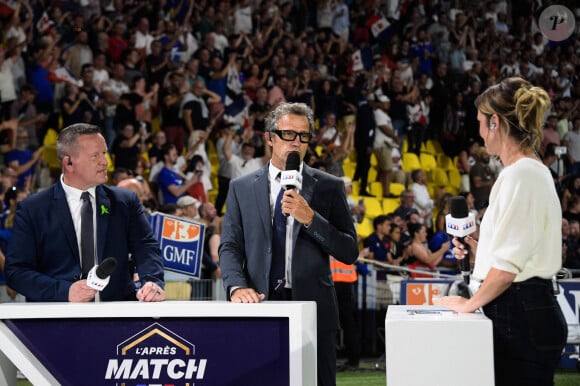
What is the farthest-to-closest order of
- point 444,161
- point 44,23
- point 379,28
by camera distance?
point 379,28 < point 444,161 < point 44,23

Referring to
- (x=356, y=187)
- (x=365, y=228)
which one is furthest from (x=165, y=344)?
(x=356, y=187)

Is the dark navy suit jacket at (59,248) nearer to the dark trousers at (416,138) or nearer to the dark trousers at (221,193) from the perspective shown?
the dark trousers at (221,193)

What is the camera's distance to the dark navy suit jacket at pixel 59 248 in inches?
161

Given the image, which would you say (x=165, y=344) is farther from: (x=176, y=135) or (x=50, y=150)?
(x=176, y=135)

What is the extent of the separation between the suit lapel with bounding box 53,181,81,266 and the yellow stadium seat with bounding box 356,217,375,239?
8.22 m

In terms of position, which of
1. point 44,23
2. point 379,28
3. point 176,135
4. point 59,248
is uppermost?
point 379,28

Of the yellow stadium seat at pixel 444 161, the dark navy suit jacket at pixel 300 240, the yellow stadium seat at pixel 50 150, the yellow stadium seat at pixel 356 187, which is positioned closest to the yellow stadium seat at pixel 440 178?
the yellow stadium seat at pixel 444 161

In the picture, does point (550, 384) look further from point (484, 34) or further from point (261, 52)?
point (484, 34)

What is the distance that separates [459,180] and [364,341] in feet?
19.4

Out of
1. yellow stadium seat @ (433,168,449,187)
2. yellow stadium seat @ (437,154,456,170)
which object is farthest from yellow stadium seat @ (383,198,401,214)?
yellow stadium seat @ (437,154,456,170)

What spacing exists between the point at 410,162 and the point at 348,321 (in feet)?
21.0

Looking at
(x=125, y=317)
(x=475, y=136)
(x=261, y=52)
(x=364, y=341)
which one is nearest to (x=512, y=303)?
(x=125, y=317)

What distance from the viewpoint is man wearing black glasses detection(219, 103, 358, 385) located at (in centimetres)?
400

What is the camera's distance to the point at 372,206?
13961 millimetres
